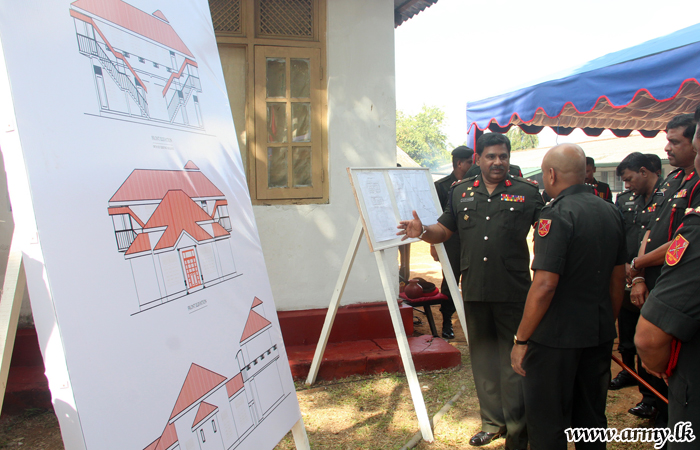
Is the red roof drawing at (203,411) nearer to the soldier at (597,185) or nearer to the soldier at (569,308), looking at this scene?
the soldier at (569,308)

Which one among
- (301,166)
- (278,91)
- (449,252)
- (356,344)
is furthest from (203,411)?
(449,252)

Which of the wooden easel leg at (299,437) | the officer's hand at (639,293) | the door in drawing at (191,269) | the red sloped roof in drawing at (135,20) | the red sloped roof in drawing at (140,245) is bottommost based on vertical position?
the wooden easel leg at (299,437)

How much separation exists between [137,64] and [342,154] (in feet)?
8.51

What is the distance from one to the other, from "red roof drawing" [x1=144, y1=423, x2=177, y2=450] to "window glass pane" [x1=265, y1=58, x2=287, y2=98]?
3.16 meters

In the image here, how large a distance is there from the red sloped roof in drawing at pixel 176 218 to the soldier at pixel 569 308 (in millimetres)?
1434

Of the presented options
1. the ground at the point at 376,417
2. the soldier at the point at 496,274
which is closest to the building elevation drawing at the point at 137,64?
the soldier at the point at 496,274

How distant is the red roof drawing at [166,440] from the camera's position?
132 centimetres

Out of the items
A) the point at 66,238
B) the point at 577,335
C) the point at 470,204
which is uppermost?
the point at 66,238

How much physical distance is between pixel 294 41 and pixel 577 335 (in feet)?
10.5

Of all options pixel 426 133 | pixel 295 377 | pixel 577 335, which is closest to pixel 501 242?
pixel 577 335

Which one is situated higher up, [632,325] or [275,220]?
[275,220]

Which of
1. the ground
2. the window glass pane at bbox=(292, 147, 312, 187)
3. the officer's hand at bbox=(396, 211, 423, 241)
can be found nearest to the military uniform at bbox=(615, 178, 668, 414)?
the ground

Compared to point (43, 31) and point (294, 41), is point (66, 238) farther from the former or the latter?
point (294, 41)

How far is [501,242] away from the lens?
2.71m
